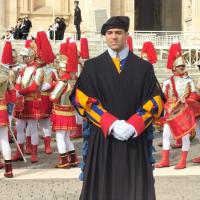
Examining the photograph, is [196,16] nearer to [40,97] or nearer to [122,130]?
[40,97]

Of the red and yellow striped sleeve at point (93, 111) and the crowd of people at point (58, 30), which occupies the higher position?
the crowd of people at point (58, 30)

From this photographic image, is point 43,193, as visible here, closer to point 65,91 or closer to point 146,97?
point 65,91

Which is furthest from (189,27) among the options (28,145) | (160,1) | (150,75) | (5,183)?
(150,75)

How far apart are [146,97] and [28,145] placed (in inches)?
225

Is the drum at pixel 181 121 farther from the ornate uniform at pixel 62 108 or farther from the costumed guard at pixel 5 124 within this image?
the costumed guard at pixel 5 124

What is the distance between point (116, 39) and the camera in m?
4.99

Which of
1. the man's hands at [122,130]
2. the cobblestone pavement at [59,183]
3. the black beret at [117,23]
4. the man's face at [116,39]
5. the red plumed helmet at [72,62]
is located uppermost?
the black beret at [117,23]

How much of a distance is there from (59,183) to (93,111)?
3.09 metres

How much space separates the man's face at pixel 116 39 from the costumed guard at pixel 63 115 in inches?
153

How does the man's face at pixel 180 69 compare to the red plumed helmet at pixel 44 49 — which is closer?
the man's face at pixel 180 69

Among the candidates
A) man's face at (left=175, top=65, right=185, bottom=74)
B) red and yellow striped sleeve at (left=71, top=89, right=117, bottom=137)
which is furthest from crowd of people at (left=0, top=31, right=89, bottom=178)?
red and yellow striped sleeve at (left=71, top=89, right=117, bottom=137)

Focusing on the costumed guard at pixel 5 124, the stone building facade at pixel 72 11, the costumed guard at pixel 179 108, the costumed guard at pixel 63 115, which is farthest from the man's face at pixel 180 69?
the stone building facade at pixel 72 11

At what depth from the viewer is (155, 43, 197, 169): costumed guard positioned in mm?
9031

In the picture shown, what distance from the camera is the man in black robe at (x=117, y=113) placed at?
500cm
